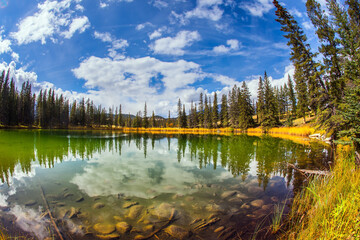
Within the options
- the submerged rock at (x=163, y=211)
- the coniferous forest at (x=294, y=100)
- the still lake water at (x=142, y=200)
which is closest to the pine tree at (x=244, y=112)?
the coniferous forest at (x=294, y=100)

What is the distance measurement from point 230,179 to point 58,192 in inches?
291

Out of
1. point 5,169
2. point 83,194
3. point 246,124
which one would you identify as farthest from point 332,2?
point 246,124

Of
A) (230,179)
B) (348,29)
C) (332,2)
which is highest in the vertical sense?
(332,2)

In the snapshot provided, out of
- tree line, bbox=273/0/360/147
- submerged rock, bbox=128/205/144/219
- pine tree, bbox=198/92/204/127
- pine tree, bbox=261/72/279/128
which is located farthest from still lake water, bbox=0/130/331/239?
pine tree, bbox=198/92/204/127

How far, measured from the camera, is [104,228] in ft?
13.5

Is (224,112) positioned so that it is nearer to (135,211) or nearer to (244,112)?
(244,112)

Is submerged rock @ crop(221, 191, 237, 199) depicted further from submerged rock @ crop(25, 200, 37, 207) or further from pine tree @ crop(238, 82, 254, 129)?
pine tree @ crop(238, 82, 254, 129)

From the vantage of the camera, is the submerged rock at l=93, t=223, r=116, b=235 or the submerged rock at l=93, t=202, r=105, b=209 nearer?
the submerged rock at l=93, t=223, r=116, b=235

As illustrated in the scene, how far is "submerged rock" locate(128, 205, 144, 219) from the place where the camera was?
4727 mm

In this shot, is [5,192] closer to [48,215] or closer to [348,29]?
[48,215]

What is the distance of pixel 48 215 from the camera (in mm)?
4691

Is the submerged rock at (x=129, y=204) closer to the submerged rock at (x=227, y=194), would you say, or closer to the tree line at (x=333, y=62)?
the submerged rock at (x=227, y=194)

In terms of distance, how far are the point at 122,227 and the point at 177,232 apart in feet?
4.60

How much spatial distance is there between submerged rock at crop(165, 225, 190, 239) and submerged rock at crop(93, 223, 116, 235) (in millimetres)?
1357
